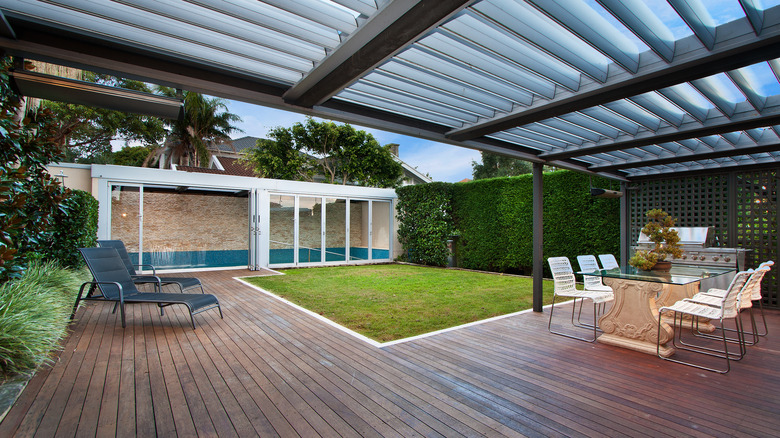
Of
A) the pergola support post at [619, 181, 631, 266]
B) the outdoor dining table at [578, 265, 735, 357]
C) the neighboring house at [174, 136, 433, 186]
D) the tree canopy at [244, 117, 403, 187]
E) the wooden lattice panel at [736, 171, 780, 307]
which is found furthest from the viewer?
the neighboring house at [174, 136, 433, 186]

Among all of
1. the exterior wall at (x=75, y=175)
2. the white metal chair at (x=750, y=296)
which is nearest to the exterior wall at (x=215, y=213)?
the exterior wall at (x=75, y=175)

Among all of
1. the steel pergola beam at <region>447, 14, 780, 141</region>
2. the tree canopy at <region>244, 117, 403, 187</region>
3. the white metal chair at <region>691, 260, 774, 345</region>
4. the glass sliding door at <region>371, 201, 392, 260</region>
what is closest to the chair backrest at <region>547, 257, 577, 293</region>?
the white metal chair at <region>691, 260, 774, 345</region>

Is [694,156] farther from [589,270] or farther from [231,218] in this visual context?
[231,218]

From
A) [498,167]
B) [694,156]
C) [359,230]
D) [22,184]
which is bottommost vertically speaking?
[359,230]

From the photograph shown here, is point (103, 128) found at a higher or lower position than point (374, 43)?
higher

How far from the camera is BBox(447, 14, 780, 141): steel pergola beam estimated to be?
231cm

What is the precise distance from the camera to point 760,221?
638 centimetres

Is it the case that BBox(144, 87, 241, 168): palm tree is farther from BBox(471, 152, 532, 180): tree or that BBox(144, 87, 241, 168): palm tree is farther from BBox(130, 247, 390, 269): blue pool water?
BBox(471, 152, 532, 180): tree

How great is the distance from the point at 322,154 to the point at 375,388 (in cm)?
1728

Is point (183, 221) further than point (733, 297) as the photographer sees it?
Yes

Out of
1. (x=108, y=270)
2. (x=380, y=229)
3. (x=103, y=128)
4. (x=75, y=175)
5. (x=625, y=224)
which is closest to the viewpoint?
(x=108, y=270)

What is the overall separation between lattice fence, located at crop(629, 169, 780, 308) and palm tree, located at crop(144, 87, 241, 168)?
21.5m

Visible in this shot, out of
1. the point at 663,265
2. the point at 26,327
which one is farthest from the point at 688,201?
the point at 26,327

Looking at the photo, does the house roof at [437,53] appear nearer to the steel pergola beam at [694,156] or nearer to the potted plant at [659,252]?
the potted plant at [659,252]
